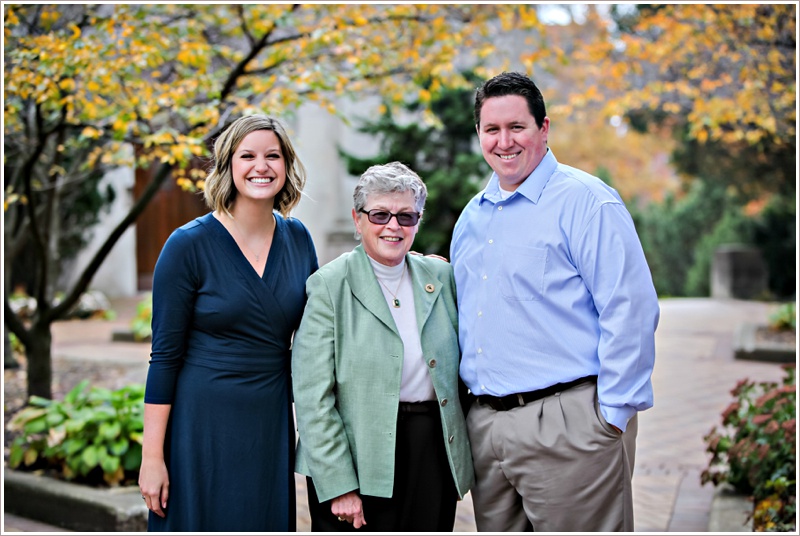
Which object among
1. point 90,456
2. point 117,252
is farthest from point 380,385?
point 117,252

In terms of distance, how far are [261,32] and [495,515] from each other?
13.1 feet

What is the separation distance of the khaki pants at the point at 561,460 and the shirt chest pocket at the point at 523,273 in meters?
0.34

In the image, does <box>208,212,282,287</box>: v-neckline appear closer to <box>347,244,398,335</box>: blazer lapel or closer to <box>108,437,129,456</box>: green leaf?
<box>347,244,398,335</box>: blazer lapel

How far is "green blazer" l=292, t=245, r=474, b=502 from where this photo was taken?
2.75 meters

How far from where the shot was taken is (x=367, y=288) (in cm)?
285

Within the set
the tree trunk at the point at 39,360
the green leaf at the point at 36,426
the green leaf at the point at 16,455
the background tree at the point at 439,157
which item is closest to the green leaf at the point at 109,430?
the green leaf at the point at 36,426

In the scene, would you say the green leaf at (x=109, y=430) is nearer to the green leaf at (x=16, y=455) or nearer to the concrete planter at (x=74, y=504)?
the concrete planter at (x=74, y=504)

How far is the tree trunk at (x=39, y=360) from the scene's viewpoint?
20.3ft

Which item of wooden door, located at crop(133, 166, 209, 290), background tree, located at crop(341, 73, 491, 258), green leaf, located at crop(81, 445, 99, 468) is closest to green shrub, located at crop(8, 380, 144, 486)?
green leaf, located at crop(81, 445, 99, 468)

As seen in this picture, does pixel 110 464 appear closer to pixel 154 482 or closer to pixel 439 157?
pixel 154 482

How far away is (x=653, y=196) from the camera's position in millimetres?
32594

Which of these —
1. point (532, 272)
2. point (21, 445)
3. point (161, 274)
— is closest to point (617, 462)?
point (532, 272)

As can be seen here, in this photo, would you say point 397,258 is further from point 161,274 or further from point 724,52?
point 724,52

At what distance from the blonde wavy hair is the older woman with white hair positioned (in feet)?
0.98
